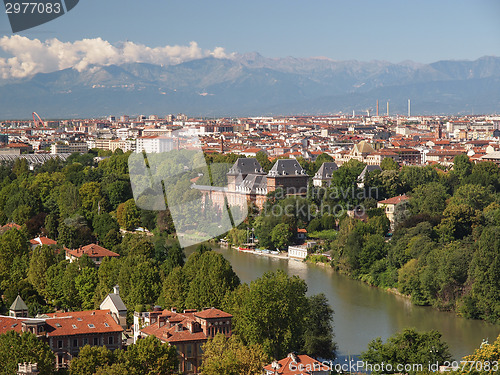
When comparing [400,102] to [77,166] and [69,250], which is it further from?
[69,250]

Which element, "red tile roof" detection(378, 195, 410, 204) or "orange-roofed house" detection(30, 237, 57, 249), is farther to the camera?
"red tile roof" detection(378, 195, 410, 204)

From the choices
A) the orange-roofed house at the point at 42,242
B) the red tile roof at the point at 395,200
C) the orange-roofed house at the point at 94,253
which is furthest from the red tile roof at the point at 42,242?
the red tile roof at the point at 395,200

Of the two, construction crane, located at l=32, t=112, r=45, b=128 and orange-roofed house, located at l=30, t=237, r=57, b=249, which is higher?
orange-roofed house, located at l=30, t=237, r=57, b=249

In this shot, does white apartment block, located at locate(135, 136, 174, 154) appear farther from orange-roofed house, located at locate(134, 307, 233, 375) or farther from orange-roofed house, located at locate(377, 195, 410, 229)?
orange-roofed house, located at locate(134, 307, 233, 375)

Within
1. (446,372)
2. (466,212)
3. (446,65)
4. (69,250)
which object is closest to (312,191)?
(466,212)

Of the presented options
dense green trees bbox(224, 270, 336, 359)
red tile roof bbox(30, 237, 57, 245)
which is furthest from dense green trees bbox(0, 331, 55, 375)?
red tile roof bbox(30, 237, 57, 245)

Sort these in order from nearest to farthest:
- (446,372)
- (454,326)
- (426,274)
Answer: (446,372) < (454,326) < (426,274)

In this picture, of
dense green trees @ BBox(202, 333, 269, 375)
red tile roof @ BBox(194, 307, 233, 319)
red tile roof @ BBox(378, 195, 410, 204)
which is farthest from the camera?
red tile roof @ BBox(378, 195, 410, 204)
